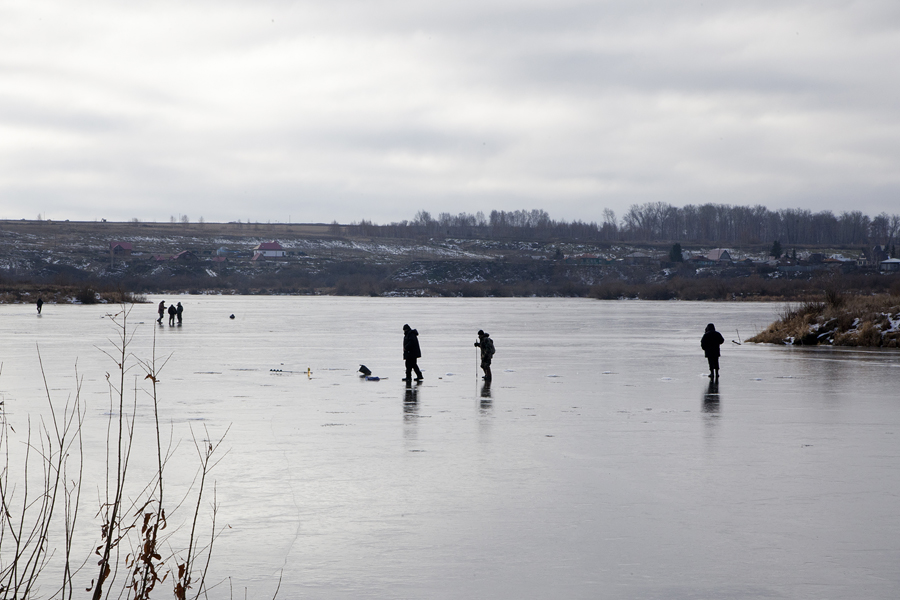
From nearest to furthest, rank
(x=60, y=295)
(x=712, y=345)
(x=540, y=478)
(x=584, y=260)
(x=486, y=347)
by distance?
1. (x=540, y=478)
2. (x=486, y=347)
3. (x=712, y=345)
4. (x=60, y=295)
5. (x=584, y=260)

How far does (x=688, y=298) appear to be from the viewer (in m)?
107

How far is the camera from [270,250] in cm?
16975

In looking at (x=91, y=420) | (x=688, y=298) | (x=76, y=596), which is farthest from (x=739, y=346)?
(x=688, y=298)

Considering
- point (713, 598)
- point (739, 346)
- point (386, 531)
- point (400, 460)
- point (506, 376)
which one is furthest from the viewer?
point (739, 346)

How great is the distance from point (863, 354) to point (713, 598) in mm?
26469

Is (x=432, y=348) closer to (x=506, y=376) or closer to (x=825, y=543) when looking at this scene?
(x=506, y=376)

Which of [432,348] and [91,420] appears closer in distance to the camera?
[91,420]

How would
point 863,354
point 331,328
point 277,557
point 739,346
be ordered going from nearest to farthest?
1. point 277,557
2. point 863,354
3. point 739,346
4. point 331,328

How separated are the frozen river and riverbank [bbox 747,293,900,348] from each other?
11.3 meters

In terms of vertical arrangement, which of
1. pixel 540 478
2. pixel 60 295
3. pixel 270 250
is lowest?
pixel 60 295

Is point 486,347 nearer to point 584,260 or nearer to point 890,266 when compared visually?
point 890,266

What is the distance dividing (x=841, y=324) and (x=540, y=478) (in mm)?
29164

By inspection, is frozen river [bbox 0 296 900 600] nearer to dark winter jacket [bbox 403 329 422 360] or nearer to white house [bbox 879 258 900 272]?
dark winter jacket [bbox 403 329 422 360]

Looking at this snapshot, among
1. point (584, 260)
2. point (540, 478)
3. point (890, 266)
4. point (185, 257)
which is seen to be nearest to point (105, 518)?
point (540, 478)
